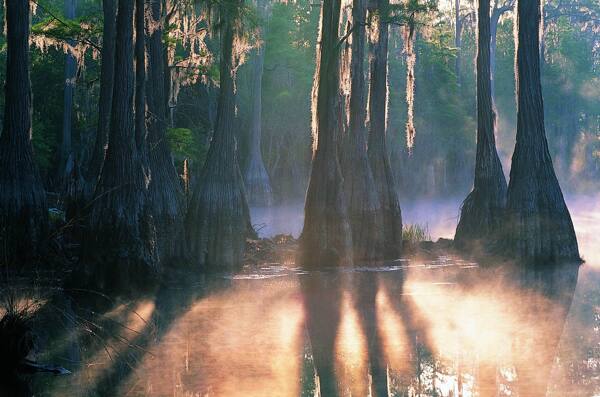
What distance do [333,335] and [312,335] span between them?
23cm

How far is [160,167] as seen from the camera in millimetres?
17922

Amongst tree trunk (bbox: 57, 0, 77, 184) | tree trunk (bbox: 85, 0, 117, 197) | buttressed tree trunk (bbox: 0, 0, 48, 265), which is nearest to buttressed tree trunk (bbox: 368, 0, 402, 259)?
tree trunk (bbox: 85, 0, 117, 197)

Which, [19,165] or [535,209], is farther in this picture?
[535,209]

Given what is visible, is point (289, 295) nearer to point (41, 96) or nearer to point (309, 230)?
point (309, 230)

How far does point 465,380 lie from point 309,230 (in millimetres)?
8461

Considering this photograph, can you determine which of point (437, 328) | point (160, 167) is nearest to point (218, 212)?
point (160, 167)

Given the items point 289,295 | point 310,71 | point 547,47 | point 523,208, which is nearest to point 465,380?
point 289,295

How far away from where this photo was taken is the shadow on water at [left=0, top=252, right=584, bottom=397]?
30.3 feet

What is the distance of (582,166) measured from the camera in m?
49.5

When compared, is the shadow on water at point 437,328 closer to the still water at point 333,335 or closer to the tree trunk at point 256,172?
the still water at point 333,335

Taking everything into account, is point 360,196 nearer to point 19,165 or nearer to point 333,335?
point 19,165

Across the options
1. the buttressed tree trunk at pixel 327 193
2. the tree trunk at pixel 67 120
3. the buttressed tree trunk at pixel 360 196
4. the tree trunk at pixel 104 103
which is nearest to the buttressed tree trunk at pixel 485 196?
the buttressed tree trunk at pixel 360 196

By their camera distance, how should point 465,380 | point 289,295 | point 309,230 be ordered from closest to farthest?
point 465,380 → point 289,295 → point 309,230

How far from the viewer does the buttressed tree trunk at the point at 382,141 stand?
63.0ft
